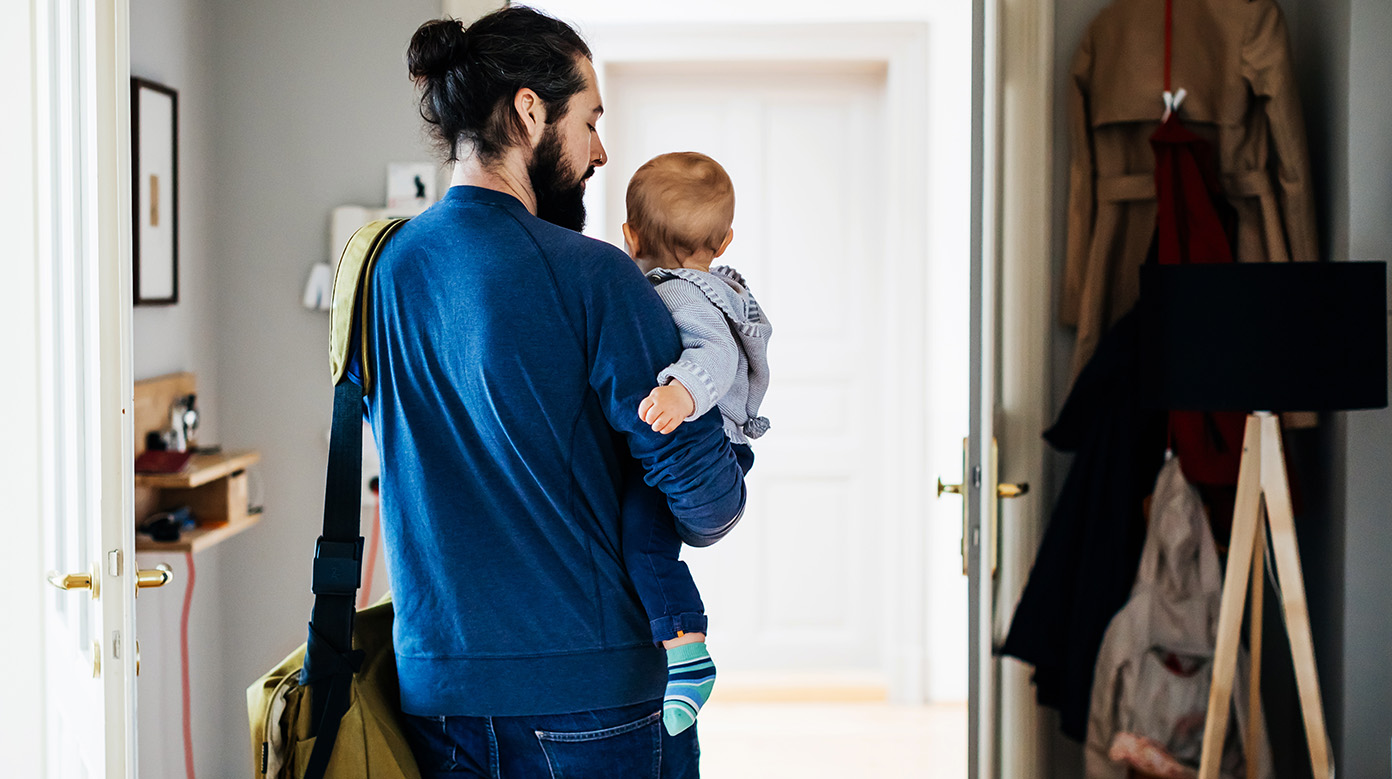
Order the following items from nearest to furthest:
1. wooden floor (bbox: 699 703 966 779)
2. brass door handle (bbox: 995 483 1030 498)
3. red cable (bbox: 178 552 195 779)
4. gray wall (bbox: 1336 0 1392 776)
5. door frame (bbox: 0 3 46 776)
A: door frame (bbox: 0 3 46 776) → brass door handle (bbox: 995 483 1030 498) → gray wall (bbox: 1336 0 1392 776) → red cable (bbox: 178 552 195 779) → wooden floor (bbox: 699 703 966 779)

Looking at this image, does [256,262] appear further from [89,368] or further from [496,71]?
[496,71]

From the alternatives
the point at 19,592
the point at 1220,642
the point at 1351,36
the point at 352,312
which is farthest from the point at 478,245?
the point at 1351,36

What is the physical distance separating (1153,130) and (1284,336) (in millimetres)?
638

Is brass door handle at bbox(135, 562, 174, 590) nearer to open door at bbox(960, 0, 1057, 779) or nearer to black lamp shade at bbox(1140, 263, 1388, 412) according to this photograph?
open door at bbox(960, 0, 1057, 779)

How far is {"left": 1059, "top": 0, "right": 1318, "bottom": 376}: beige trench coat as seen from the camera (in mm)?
2090

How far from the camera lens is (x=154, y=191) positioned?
7.77 feet

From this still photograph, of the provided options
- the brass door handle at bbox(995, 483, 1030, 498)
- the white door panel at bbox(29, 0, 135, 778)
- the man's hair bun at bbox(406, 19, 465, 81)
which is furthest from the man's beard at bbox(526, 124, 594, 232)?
the brass door handle at bbox(995, 483, 1030, 498)

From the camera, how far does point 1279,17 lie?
2104 millimetres

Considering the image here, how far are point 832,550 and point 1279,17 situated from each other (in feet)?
7.54

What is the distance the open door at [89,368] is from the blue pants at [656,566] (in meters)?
0.78

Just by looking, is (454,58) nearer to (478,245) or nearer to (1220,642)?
(478,245)

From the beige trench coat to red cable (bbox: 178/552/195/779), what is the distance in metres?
2.00

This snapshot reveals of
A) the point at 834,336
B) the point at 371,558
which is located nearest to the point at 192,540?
the point at 371,558

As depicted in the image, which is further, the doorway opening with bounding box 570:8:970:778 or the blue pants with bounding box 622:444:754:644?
the doorway opening with bounding box 570:8:970:778
